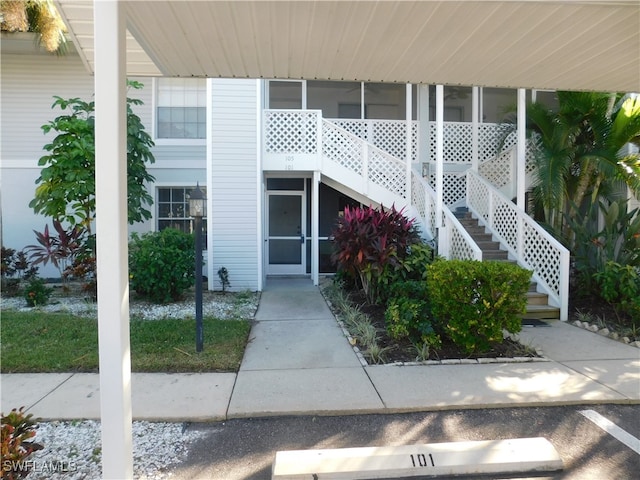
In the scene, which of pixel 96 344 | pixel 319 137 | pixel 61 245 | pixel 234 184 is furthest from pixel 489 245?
pixel 61 245

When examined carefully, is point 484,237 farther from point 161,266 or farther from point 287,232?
point 161,266

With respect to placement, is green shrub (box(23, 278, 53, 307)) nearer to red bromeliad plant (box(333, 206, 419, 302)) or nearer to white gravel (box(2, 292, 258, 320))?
white gravel (box(2, 292, 258, 320))

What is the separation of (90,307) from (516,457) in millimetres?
7157

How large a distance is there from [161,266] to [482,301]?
5.54 meters

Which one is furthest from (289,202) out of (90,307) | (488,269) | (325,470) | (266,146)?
(325,470)

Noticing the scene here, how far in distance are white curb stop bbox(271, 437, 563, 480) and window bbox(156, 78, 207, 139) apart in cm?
882

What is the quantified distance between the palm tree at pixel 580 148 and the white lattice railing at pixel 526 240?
614 mm

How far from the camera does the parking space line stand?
3.26m

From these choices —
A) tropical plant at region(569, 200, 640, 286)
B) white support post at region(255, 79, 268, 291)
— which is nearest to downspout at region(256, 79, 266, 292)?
white support post at region(255, 79, 268, 291)

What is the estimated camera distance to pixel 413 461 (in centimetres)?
288

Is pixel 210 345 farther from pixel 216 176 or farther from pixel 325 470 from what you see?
pixel 216 176

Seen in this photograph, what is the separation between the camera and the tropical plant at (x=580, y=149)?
24.4 feet

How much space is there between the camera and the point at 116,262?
2402mm

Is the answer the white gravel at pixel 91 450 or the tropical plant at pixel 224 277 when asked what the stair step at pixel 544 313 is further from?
the tropical plant at pixel 224 277
